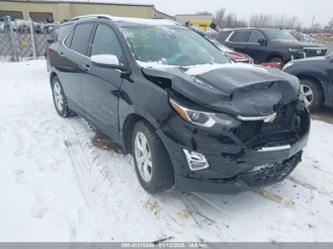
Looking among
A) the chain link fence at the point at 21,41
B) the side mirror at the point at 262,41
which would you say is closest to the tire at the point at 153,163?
the side mirror at the point at 262,41

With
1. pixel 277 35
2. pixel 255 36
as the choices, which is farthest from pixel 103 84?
pixel 277 35

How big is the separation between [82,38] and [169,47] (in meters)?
1.63

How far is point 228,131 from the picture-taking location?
2295 millimetres

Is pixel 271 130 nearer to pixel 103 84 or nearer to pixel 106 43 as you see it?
pixel 103 84

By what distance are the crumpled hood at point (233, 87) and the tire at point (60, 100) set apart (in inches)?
114

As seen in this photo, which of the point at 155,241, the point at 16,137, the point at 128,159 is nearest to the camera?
the point at 155,241

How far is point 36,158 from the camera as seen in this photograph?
12.4 feet

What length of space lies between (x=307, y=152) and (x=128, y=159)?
2622 mm

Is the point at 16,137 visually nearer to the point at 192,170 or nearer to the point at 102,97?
the point at 102,97

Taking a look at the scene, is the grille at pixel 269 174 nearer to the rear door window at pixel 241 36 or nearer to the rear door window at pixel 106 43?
the rear door window at pixel 106 43

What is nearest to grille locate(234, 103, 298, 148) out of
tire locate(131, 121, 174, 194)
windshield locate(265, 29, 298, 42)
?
tire locate(131, 121, 174, 194)

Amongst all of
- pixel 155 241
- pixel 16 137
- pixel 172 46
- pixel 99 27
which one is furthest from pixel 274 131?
pixel 16 137

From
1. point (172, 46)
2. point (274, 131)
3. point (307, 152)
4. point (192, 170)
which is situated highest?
point (172, 46)

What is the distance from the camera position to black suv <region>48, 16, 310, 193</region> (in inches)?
91.8
